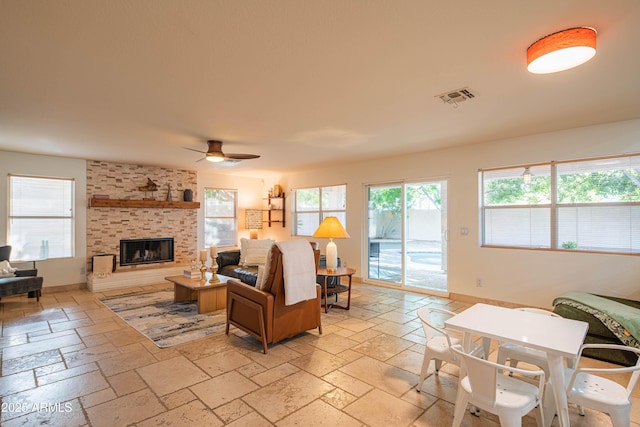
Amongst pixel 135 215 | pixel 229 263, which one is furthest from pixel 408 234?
pixel 135 215

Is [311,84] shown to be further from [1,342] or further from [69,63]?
[1,342]

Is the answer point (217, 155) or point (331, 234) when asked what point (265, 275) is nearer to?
point (331, 234)

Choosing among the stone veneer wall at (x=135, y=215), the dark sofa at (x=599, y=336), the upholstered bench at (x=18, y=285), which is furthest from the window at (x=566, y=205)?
the upholstered bench at (x=18, y=285)

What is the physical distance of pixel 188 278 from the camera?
4.89 metres

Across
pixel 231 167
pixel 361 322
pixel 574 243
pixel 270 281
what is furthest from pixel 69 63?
pixel 574 243

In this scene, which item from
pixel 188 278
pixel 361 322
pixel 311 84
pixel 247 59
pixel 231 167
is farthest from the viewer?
pixel 231 167

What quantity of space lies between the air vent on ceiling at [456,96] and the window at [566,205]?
217 centimetres

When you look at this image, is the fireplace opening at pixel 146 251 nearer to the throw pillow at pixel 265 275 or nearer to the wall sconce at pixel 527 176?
the throw pillow at pixel 265 275

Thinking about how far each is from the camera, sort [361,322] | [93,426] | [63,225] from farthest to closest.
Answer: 1. [63,225]
2. [361,322]
3. [93,426]

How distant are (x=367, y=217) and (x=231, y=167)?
3157 millimetres

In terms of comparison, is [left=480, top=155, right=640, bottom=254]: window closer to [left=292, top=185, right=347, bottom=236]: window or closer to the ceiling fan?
[left=292, top=185, right=347, bottom=236]: window

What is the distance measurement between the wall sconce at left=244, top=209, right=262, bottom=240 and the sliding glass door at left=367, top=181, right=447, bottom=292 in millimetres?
3314

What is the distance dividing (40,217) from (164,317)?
357cm

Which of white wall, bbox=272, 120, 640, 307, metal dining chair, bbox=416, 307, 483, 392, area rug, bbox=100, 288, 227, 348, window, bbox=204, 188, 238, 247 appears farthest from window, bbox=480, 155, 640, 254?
window, bbox=204, 188, 238, 247
